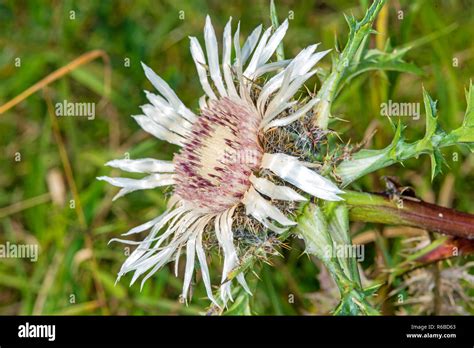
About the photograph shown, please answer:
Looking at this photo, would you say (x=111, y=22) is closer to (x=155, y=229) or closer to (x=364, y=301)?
(x=155, y=229)

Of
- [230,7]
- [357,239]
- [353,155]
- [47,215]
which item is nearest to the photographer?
[353,155]

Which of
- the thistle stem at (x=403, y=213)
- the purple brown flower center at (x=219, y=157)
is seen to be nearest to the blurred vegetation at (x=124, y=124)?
the thistle stem at (x=403, y=213)

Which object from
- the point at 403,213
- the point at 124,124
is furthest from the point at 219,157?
the point at 124,124

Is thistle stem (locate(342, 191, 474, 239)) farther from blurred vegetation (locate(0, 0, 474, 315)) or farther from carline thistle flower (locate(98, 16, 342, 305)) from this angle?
blurred vegetation (locate(0, 0, 474, 315))
